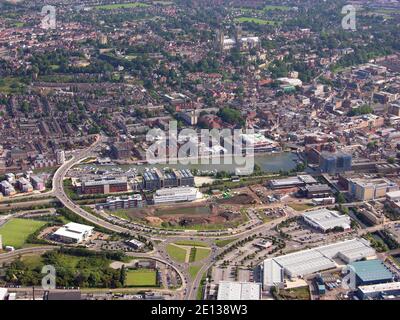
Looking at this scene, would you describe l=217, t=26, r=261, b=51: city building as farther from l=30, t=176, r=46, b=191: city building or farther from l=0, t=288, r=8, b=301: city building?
l=0, t=288, r=8, b=301: city building

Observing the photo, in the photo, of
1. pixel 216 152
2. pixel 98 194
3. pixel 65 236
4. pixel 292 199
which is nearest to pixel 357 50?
pixel 216 152

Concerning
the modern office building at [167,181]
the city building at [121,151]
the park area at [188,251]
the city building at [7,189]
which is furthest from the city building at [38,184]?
the park area at [188,251]

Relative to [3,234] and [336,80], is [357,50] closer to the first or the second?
[336,80]

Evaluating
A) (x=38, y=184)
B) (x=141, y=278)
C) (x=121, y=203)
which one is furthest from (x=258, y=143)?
(x=141, y=278)

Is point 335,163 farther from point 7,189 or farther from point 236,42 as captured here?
point 236,42

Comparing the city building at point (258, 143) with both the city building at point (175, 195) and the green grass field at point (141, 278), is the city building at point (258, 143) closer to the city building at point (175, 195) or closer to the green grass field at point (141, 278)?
the city building at point (175, 195)
